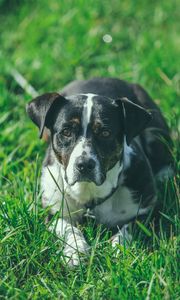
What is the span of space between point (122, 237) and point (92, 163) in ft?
1.70

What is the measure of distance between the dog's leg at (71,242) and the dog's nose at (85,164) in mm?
344

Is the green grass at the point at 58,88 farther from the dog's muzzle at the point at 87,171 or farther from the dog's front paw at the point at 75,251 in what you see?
the dog's muzzle at the point at 87,171

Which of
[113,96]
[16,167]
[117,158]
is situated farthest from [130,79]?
[117,158]

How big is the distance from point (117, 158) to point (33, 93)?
210cm

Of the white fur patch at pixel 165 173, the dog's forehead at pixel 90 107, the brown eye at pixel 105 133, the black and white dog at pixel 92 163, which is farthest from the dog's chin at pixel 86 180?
the white fur patch at pixel 165 173

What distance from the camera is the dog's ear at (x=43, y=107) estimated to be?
14.9ft

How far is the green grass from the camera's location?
12.4 ft

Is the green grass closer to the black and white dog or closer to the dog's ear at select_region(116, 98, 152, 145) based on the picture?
the black and white dog

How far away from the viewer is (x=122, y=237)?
14.3 feet

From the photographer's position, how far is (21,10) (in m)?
8.12

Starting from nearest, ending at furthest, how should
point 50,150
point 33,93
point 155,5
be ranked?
point 50,150
point 33,93
point 155,5

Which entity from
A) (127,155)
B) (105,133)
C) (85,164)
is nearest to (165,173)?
(127,155)

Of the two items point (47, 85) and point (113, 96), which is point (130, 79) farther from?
point (113, 96)

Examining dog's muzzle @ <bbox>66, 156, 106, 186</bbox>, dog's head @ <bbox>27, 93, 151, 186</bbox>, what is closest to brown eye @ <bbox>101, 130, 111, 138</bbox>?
dog's head @ <bbox>27, 93, 151, 186</bbox>
